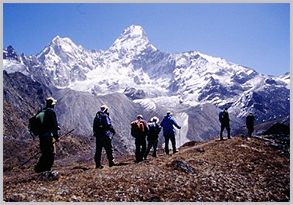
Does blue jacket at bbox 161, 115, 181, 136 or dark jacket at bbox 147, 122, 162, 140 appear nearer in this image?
dark jacket at bbox 147, 122, 162, 140

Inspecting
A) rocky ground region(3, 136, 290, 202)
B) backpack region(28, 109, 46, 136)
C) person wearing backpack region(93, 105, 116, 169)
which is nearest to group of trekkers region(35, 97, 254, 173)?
person wearing backpack region(93, 105, 116, 169)

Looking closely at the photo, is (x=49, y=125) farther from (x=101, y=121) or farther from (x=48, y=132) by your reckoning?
(x=101, y=121)

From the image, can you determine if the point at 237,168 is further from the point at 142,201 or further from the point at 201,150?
the point at 142,201

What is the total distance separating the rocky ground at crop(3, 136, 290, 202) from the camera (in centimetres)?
1007

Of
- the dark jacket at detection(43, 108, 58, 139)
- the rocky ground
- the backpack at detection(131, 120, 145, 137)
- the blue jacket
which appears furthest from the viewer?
the blue jacket

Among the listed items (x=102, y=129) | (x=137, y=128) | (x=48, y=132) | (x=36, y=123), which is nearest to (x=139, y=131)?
(x=137, y=128)

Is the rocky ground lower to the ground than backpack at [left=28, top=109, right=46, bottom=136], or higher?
lower

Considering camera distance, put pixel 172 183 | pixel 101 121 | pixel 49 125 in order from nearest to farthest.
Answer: pixel 172 183 → pixel 49 125 → pixel 101 121

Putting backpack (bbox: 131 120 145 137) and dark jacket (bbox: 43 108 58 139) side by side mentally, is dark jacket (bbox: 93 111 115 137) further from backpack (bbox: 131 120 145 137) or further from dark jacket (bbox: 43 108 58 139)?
dark jacket (bbox: 43 108 58 139)

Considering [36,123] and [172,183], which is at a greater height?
[36,123]

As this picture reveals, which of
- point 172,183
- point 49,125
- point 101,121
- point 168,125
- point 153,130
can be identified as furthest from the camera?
A: point 168,125

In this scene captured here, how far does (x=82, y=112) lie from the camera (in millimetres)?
171125

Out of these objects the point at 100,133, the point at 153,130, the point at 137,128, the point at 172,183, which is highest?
the point at 137,128

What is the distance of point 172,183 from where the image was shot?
11672 millimetres
